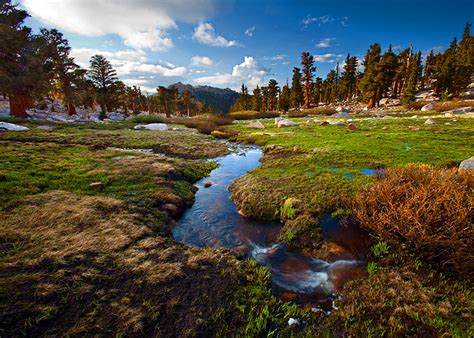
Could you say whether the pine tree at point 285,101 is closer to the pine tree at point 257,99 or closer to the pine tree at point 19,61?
the pine tree at point 257,99

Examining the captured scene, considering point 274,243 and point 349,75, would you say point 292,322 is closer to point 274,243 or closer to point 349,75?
point 274,243

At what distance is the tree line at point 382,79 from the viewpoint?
5047 cm

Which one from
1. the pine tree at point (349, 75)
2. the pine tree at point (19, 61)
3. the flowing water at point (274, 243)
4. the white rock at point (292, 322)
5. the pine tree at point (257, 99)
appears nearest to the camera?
the white rock at point (292, 322)

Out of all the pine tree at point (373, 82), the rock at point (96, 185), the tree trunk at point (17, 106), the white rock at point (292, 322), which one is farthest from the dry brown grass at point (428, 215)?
the pine tree at point (373, 82)

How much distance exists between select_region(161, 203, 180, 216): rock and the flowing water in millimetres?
385

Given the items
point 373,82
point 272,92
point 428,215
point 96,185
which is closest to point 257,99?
point 272,92

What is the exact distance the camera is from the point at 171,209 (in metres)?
9.30

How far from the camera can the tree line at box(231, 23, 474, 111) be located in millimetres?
50469

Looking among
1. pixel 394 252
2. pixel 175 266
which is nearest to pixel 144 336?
pixel 175 266

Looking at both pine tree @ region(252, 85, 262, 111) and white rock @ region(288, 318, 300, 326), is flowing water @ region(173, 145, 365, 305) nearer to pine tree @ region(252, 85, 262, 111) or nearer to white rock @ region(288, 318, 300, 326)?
white rock @ region(288, 318, 300, 326)

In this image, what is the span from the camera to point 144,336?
150 inches

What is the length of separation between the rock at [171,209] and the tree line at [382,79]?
186 ft

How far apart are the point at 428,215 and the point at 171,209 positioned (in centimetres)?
861

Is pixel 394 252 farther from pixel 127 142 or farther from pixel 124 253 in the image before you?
pixel 127 142
